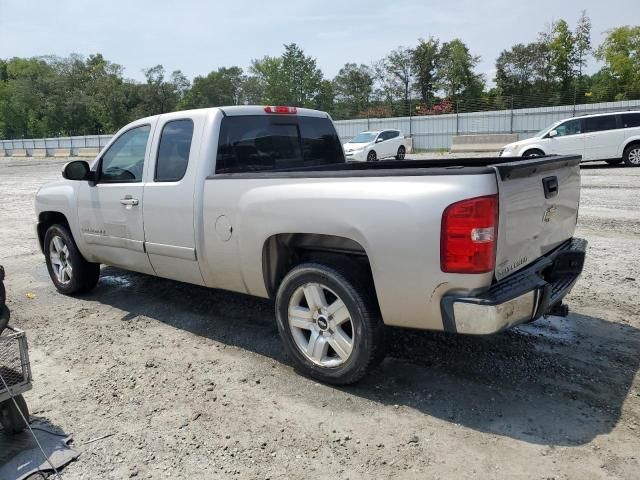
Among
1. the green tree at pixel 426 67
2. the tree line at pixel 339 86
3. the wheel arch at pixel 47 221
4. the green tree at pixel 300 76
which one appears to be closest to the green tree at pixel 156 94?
the tree line at pixel 339 86

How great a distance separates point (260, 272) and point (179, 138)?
1517 mm

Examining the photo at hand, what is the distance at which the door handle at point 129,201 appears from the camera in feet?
15.7

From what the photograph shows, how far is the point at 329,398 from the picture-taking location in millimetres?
3455

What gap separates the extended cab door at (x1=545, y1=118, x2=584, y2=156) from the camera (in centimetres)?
1688

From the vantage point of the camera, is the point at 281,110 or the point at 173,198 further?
the point at 281,110

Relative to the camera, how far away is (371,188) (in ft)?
10.3

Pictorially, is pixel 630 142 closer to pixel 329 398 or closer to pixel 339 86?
pixel 329 398

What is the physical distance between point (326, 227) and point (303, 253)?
0.58 m

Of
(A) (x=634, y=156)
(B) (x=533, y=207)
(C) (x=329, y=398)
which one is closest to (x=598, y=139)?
(A) (x=634, y=156)

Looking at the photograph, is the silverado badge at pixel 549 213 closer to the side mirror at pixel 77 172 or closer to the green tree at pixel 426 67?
the side mirror at pixel 77 172

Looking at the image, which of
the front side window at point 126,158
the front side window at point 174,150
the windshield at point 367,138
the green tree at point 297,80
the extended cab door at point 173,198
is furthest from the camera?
the green tree at point 297,80

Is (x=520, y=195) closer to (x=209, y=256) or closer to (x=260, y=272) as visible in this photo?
(x=260, y=272)

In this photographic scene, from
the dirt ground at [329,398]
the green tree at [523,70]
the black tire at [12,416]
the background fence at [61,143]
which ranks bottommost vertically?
the dirt ground at [329,398]

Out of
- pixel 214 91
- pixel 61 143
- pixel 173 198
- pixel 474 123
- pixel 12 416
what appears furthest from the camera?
pixel 214 91
